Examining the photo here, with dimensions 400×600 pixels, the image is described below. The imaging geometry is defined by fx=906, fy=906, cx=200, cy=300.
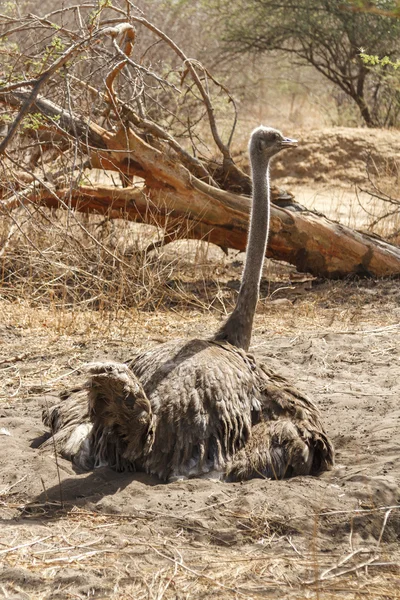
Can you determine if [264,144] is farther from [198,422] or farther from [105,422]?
[105,422]

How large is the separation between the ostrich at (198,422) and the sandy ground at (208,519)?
0.34ft

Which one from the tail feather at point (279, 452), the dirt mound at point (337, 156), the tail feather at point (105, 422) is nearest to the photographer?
the tail feather at point (105, 422)

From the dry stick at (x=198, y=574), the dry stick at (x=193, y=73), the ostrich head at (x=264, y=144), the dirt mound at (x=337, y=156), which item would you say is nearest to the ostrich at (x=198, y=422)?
the dry stick at (x=198, y=574)

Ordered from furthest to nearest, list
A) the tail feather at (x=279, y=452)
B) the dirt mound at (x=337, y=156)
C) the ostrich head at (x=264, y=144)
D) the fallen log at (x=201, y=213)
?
the dirt mound at (x=337, y=156)
the fallen log at (x=201, y=213)
the ostrich head at (x=264, y=144)
the tail feather at (x=279, y=452)

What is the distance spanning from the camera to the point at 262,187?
496 cm

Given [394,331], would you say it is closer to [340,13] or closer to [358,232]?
[358,232]

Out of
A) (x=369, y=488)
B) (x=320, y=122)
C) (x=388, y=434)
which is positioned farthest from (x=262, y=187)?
(x=320, y=122)

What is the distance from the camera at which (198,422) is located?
13.3ft

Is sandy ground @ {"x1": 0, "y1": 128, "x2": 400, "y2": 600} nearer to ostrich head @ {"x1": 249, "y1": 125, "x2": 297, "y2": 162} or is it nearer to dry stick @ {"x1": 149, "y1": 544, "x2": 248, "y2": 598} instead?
dry stick @ {"x1": 149, "y1": 544, "x2": 248, "y2": 598}

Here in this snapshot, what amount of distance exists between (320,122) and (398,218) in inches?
368

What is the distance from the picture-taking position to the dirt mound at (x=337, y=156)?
534 inches

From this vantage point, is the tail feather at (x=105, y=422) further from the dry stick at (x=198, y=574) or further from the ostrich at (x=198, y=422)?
the dry stick at (x=198, y=574)

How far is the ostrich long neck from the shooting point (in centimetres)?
472

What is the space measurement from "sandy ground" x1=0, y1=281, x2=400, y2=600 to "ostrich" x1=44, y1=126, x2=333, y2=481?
0.10 m
